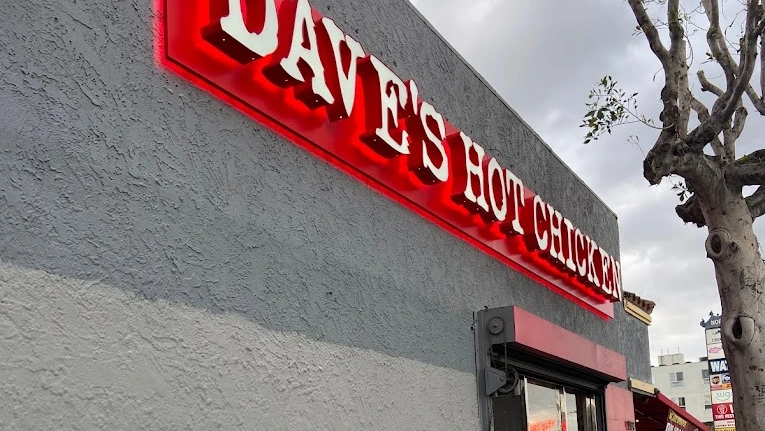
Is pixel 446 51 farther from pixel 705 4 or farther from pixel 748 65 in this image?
Result: pixel 705 4

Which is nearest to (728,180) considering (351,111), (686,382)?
(351,111)

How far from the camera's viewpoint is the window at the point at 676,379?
76500 millimetres

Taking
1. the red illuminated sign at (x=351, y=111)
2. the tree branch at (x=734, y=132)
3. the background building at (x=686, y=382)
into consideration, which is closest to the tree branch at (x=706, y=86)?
the tree branch at (x=734, y=132)

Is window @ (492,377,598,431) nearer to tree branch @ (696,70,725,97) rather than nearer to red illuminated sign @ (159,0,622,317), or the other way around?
red illuminated sign @ (159,0,622,317)

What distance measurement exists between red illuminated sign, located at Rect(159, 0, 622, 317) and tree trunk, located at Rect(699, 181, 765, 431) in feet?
6.49

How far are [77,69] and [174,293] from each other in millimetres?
1150

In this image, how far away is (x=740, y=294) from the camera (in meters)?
8.82

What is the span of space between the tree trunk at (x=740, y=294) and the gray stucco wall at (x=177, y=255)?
3914mm

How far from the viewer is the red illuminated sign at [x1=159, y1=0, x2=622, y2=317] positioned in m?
4.32

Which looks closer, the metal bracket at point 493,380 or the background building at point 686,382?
the metal bracket at point 493,380

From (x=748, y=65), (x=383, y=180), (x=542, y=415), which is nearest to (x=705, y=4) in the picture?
(x=748, y=65)

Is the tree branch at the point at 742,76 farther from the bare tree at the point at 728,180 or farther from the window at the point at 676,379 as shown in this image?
the window at the point at 676,379

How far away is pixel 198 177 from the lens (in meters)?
4.19

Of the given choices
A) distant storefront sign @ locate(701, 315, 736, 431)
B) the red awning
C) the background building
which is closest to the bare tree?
the red awning
